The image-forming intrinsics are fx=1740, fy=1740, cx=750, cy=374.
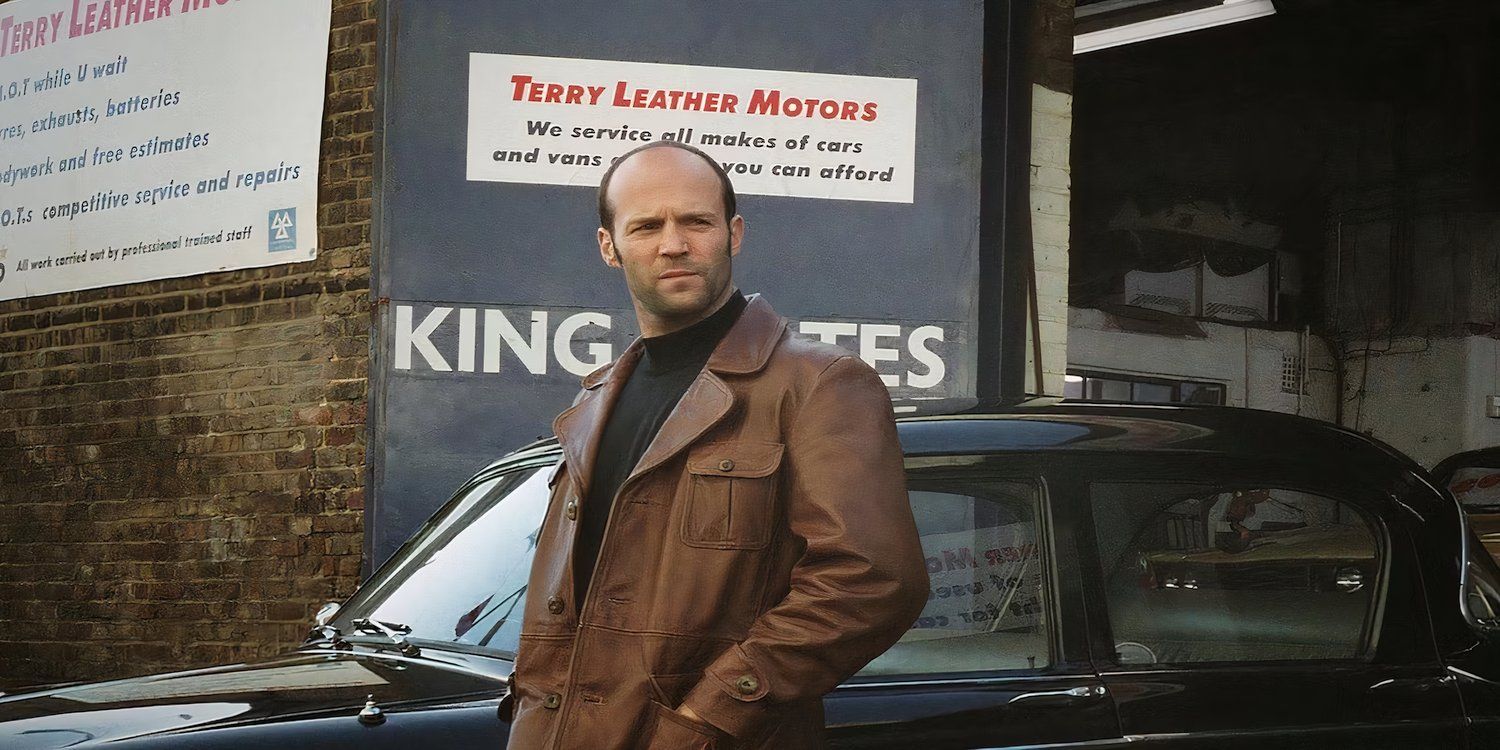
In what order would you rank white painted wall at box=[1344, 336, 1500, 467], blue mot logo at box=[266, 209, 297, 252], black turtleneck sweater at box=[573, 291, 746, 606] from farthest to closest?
white painted wall at box=[1344, 336, 1500, 467]
blue mot logo at box=[266, 209, 297, 252]
black turtleneck sweater at box=[573, 291, 746, 606]

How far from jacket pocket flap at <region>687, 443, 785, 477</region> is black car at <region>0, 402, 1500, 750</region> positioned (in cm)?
112

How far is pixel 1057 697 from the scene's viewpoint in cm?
336

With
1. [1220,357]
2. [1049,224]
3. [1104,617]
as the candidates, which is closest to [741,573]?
[1104,617]

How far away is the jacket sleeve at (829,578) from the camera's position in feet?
6.99

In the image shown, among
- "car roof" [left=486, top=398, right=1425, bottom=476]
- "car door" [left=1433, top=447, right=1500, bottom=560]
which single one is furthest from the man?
"car door" [left=1433, top=447, right=1500, bottom=560]

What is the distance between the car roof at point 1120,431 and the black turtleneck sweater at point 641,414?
1184 millimetres

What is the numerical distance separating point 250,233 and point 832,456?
20.1 ft

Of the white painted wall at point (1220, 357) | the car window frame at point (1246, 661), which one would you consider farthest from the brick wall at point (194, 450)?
the white painted wall at point (1220, 357)

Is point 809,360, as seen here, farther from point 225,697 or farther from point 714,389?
point 225,697

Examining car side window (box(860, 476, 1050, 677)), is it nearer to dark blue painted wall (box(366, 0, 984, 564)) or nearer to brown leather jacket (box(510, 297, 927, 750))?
brown leather jacket (box(510, 297, 927, 750))

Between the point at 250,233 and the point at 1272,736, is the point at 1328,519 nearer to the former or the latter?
the point at 1272,736

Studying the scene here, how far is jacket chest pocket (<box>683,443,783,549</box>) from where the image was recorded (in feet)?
7.24

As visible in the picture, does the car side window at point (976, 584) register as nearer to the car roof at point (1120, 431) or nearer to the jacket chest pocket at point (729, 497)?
the car roof at point (1120, 431)

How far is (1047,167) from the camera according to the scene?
805 cm
